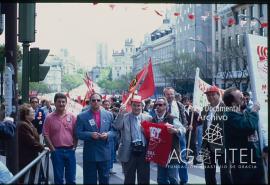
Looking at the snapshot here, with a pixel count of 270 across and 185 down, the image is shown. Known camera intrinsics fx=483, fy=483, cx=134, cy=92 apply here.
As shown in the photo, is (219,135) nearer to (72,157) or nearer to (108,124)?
(108,124)

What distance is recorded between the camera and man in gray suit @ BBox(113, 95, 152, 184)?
19.9 feet

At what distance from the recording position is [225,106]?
5348 mm

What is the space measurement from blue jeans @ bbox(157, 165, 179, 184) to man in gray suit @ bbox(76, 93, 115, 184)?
0.69m

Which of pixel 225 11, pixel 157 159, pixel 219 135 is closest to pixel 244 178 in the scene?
pixel 219 135

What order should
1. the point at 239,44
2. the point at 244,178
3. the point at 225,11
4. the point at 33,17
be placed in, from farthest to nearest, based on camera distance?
the point at 225,11, the point at 239,44, the point at 33,17, the point at 244,178

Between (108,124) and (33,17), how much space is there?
6.14ft

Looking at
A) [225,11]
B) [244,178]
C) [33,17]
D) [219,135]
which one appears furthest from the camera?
[225,11]

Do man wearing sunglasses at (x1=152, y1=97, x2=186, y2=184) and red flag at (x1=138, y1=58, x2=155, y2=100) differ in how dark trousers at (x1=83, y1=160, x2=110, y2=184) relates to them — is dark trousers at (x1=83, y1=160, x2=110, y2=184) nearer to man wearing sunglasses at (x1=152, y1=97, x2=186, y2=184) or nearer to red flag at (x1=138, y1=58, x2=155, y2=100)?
man wearing sunglasses at (x1=152, y1=97, x2=186, y2=184)

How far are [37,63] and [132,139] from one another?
2.18m

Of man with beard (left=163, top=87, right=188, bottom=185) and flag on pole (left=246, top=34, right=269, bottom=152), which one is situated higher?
flag on pole (left=246, top=34, right=269, bottom=152)

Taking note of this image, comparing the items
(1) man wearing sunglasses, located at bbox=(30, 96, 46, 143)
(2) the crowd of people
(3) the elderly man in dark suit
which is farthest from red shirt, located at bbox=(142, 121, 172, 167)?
(1) man wearing sunglasses, located at bbox=(30, 96, 46, 143)

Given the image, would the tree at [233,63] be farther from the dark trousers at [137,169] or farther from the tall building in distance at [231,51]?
the dark trousers at [137,169]

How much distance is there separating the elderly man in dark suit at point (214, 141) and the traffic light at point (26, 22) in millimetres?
2695

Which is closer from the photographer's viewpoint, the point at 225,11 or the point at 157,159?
the point at 157,159
